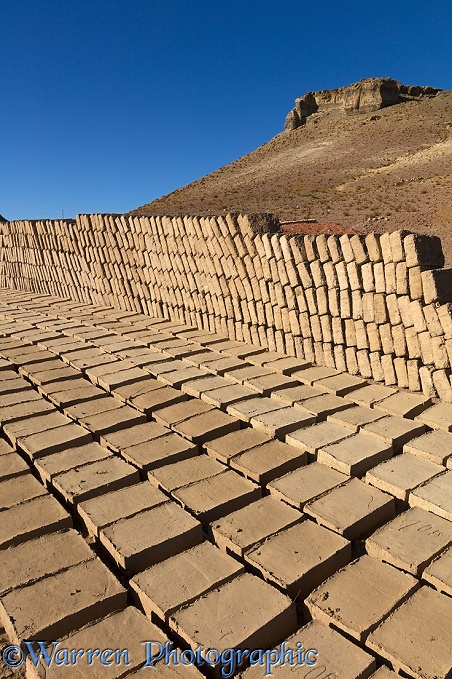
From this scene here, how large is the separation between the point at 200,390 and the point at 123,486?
151 centimetres

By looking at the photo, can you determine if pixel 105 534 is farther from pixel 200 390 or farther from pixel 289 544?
pixel 200 390

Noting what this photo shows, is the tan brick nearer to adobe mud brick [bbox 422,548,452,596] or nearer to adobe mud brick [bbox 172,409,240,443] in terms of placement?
adobe mud brick [bbox 172,409,240,443]

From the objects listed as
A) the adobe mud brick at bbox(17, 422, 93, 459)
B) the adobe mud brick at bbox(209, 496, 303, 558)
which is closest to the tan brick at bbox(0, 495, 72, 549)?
the adobe mud brick at bbox(17, 422, 93, 459)

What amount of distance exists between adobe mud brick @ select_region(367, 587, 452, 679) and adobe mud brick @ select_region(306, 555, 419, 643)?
0.17 ft

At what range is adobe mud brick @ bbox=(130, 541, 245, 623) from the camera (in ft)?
7.75

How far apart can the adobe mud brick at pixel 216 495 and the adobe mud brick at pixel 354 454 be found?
0.61 metres

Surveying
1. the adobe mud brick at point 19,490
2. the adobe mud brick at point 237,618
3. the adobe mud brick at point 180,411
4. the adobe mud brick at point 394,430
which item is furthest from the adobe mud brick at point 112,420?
the adobe mud brick at point 237,618

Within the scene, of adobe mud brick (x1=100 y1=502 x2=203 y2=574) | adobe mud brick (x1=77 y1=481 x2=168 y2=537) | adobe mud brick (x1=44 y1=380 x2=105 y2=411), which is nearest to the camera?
adobe mud brick (x1=100 y1=502 x2=203 y2=574)

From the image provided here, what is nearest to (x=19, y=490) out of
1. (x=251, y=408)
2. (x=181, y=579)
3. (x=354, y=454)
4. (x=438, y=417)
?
(x=181, y=579)

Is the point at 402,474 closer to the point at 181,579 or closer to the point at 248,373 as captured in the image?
the point at 181,579

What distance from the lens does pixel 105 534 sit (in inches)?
111

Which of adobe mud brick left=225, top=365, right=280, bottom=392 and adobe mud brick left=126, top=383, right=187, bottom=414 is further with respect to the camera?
adobe mud brick left=225, top=365, right=280, bottom=392

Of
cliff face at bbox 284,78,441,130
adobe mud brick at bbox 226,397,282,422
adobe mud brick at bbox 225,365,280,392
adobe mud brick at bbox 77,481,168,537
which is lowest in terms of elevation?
Answer: adobe mud brick at bbox 77,481,168,537

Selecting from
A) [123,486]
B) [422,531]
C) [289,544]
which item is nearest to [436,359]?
[422,531]
